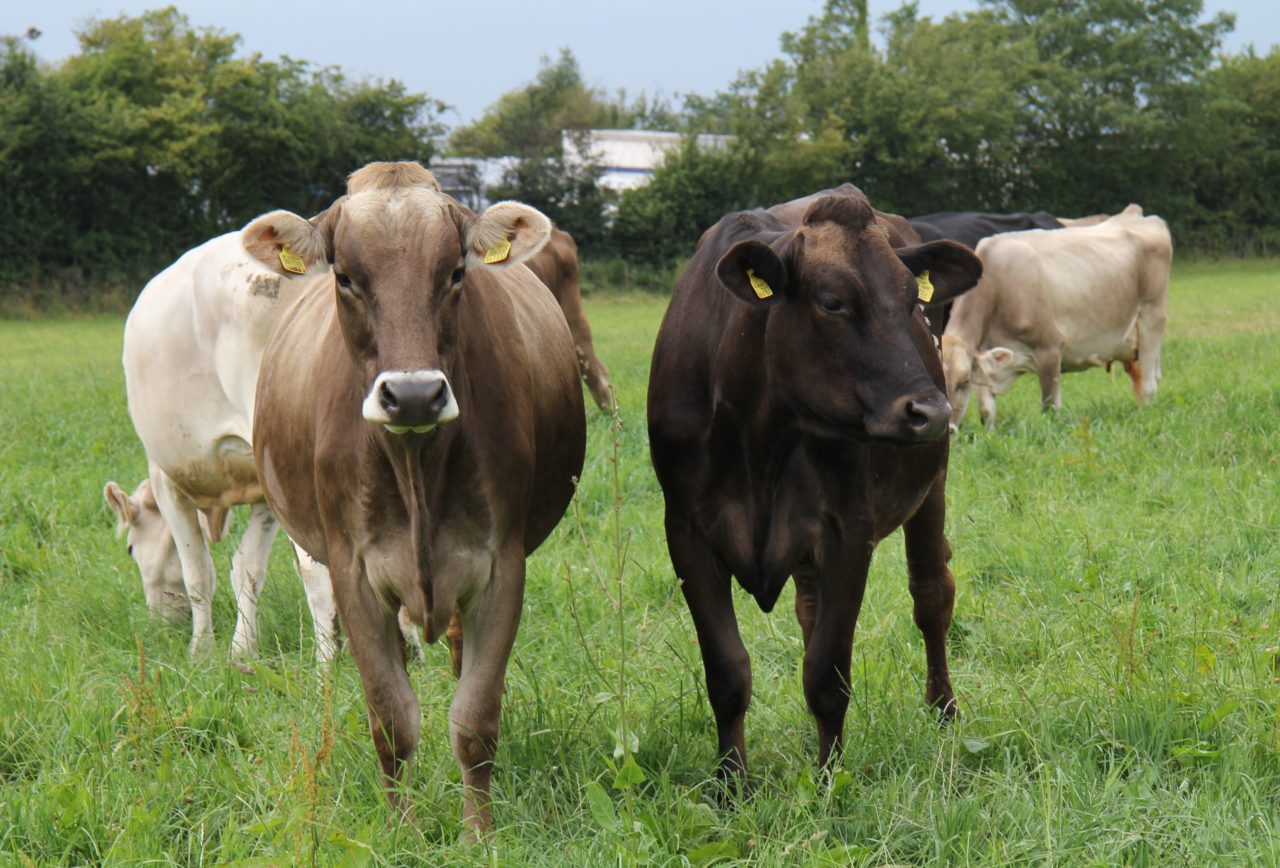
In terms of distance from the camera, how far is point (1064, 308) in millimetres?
11242

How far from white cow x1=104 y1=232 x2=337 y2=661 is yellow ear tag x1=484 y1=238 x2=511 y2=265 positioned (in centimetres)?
196

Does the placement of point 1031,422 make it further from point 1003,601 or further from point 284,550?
point 284,550

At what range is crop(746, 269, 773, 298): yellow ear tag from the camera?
3.63 m

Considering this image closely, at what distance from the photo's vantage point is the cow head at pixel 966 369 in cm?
995

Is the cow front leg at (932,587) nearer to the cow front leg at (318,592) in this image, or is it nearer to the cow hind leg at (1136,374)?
the cow front leg at (318,592)

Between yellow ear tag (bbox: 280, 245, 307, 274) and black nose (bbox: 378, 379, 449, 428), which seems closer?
black nose (bbox: 378, 379, 449, 428)

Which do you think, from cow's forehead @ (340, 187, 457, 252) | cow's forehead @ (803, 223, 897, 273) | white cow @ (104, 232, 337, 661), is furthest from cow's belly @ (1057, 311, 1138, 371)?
cow's forehead @ (340, 187, 457, 252)

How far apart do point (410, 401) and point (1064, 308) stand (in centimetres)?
922

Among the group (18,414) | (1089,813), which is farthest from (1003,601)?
(18,414)

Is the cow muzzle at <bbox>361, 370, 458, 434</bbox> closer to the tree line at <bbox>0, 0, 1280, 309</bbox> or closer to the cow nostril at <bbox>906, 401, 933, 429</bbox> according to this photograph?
the cow nostril at <bbox>906, 401, 933, 429</bbox>

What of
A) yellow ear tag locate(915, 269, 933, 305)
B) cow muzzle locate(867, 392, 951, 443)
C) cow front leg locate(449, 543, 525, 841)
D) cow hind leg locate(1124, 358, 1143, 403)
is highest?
yellow ear tag locate(915, 269, 933, 305)

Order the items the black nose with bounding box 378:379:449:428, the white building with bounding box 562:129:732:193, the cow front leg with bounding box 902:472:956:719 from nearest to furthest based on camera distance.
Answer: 1. the black nose with bounding box 378:379:449:428
2. the cow front leg with bounding box 902:472:956:719
3. the white building with bounding box 562:129:732:193

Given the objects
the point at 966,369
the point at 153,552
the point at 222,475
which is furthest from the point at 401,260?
the point at 966,369

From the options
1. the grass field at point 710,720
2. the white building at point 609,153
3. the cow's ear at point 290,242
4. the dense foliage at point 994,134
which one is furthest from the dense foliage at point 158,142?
the cow's ear at point 290,242
